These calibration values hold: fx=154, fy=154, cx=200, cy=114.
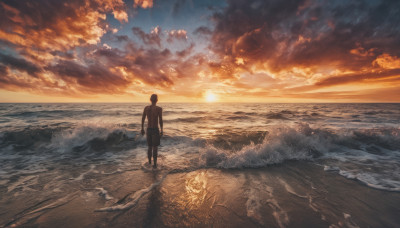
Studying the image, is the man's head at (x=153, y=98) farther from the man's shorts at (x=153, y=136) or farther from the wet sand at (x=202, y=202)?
the wet sand at (x=202, y=202)

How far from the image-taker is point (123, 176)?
5.34 metres

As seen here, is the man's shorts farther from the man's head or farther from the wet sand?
the wet sand

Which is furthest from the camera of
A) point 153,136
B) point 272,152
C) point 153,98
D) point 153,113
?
point 272,152

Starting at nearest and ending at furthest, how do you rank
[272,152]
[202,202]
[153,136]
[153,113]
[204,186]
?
1. [202,202]
2. [204,186]
3. [153,113]
4. [153,136]
5. [272,152]

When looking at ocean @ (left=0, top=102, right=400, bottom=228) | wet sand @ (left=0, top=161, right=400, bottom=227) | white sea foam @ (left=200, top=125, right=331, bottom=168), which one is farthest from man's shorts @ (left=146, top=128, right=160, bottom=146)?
white sea foam @ (left=200, top=125, right=331, bottom=168)

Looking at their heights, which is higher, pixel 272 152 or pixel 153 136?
pixel 153 136

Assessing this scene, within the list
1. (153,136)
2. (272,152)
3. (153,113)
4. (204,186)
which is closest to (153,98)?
(153,113)

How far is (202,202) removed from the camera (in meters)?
3.81

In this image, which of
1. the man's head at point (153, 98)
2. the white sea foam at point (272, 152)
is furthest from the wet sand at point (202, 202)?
the man's head at point (153, 98)

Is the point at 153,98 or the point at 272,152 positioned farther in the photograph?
the point at 272,152

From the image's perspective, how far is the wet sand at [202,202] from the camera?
3.15 metres

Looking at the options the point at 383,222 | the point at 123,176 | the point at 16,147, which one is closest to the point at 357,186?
the point at 383,222

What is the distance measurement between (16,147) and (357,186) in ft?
52.0

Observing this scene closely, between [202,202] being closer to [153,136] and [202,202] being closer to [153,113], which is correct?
[153,136]
